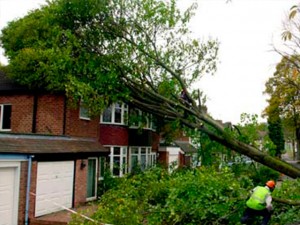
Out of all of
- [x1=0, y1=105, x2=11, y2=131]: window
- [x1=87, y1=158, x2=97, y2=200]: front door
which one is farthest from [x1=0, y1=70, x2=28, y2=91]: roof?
[x1=87, y1=158, x2=97, y2=200]: front door

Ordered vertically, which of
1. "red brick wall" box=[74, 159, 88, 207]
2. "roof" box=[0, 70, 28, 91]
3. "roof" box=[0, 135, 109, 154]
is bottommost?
"red brick wall" box=[74, 159, 88, 207]

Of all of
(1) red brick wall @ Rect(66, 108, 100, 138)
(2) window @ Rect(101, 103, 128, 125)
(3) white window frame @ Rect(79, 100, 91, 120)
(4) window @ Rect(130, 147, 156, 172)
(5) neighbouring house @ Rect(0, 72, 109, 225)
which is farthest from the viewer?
(4) window @ Rect(130, 147, 156, 172)

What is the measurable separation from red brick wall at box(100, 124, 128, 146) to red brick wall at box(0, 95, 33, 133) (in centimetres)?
405

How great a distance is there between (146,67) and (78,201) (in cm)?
652

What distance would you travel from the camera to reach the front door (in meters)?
18.9

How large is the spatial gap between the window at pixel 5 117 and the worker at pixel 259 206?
44.1 feet

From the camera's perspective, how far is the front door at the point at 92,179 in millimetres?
18922

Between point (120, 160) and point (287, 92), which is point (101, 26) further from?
point (287, 92)

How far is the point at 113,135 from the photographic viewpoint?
875 inches

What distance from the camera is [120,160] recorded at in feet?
74.5

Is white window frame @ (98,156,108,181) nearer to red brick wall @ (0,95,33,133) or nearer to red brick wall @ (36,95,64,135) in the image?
red brick wall @ (36,95,64,135)

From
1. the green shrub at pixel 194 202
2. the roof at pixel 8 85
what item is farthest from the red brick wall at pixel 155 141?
the green shrub at pixel 194 202

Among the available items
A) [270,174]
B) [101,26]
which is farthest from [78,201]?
[270,174]

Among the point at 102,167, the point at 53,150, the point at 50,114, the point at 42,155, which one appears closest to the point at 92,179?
the point at 102,167
